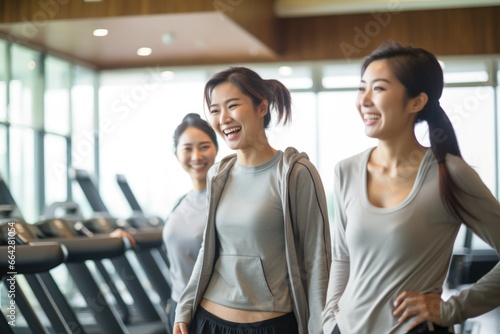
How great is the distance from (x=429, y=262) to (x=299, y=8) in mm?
7744

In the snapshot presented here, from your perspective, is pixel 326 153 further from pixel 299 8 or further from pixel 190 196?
pixel 190 196

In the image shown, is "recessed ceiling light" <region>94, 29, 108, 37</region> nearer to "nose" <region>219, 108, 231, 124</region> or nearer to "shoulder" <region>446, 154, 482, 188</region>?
"nose" <region>219, 108, 231, 124</region>

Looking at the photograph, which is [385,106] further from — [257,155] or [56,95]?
[56,95]

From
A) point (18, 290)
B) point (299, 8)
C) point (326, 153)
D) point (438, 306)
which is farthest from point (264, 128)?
point (326, 153)

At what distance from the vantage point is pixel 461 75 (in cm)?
960

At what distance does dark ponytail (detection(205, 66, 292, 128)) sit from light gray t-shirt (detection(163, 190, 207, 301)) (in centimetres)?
99

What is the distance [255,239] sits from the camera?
229 cm

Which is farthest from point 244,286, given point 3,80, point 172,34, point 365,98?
point 3,80

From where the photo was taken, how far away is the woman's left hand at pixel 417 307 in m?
1.68

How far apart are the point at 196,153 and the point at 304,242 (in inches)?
53.9

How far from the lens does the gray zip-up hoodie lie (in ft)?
7.41

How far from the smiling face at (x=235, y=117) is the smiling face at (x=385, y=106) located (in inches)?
23.7

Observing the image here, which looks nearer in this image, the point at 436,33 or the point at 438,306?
the point at 438,306

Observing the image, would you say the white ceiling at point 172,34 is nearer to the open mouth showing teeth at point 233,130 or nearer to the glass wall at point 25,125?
the glass wall at point 25,125
